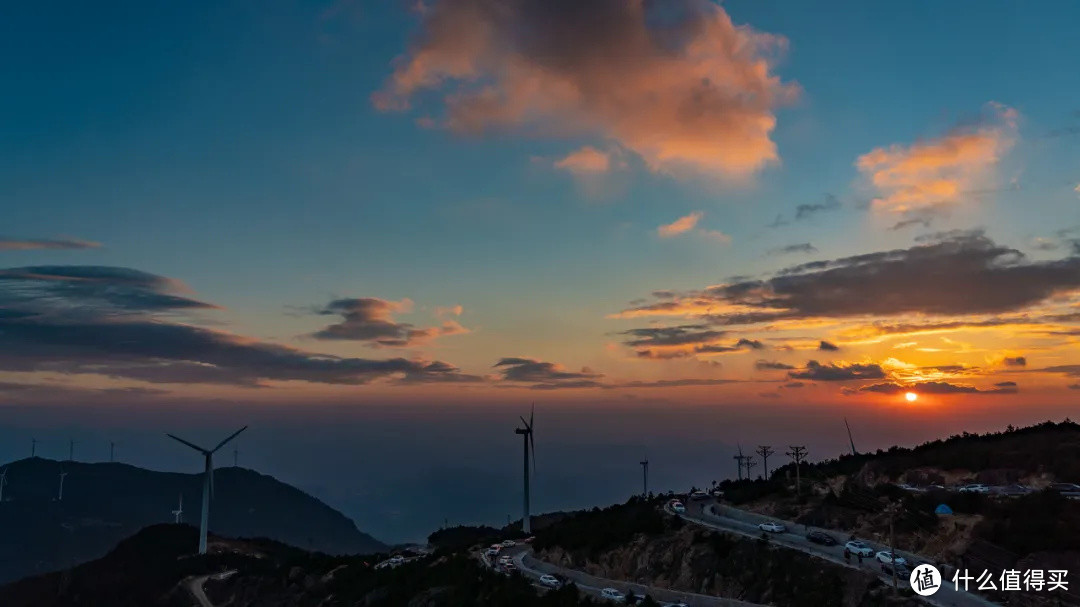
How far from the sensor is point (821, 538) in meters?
80.4

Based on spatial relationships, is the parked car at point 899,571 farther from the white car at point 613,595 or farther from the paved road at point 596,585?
the white car at point 613,595

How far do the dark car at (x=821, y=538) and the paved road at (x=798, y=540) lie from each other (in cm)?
56

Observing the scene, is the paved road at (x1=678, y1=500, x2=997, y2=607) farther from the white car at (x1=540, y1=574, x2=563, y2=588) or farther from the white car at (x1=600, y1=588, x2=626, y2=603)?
the white car at (x1=540, y1=574, x2=563, y2=588)

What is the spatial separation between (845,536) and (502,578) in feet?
152

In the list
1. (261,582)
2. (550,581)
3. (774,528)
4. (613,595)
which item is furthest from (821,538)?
(261,582)

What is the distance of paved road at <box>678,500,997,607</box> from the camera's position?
58.8m

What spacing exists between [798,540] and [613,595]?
977 inches

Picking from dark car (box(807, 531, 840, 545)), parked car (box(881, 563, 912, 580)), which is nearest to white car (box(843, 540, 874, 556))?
parked car (box(881, 563, 912, 580))

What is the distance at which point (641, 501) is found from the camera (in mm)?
138375

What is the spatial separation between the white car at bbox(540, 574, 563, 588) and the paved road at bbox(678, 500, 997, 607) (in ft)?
76.6

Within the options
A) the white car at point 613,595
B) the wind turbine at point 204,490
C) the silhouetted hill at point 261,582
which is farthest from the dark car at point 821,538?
the wind turbine at point 204,490

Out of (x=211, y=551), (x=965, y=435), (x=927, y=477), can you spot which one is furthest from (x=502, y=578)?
(x=211, y=551)

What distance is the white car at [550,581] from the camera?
8669 cm

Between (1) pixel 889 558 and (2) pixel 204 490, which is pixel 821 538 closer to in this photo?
(1) pixel 889 558
